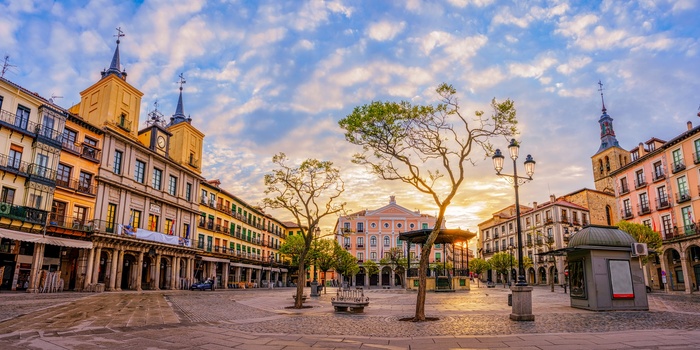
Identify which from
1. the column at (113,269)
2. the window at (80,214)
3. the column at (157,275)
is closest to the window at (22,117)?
the window at (80,214)

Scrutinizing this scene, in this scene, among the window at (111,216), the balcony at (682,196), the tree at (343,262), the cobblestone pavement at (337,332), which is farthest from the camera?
the tree at (343,262)

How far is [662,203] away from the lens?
1465 inches

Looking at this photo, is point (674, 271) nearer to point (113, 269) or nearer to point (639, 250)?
point (639, 250)

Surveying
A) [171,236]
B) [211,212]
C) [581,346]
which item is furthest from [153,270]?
[581,346]

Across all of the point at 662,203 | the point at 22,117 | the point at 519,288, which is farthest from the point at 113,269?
the point at 662,203

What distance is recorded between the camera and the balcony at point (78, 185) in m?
27.5

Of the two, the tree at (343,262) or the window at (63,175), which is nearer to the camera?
the window at (63,175)

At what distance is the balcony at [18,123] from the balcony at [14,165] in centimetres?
174

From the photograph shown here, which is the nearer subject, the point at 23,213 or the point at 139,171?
the point at 23,213

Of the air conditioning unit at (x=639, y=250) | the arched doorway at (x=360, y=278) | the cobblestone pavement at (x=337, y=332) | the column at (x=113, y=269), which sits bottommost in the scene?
the arched doorway at (x=360, y=278)

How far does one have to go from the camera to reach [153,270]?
35281mm

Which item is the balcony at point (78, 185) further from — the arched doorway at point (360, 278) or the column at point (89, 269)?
the arched doorway at point (360, 278)

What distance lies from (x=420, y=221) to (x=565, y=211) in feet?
81.6

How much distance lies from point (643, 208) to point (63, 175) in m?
50.0
